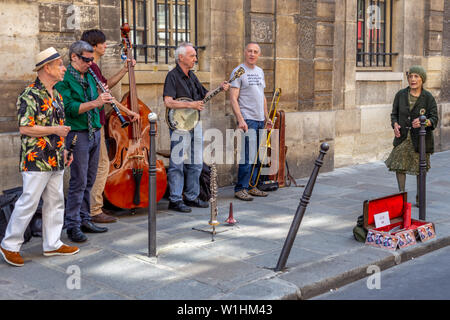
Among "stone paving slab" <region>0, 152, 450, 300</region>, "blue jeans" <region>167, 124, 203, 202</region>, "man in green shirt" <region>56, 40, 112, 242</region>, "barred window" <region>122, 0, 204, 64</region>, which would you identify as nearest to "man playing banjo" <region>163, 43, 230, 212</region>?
"blue jeans" <region>167, 124, 203, 202</region>

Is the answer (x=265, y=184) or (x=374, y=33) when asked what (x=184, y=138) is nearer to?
(x=265, y=184)

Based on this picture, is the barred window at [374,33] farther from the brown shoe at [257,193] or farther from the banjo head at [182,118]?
the banjo head at [182,118]

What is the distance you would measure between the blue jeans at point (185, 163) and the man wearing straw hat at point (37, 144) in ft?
6.94

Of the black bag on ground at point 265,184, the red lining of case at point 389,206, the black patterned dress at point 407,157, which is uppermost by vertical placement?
the black patterned dress at point 407,157

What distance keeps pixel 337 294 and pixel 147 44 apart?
462cm

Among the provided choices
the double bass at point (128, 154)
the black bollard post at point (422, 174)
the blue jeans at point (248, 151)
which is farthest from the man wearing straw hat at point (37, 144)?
the black bollard post at point (422, 174)

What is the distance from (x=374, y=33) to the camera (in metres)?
11.5

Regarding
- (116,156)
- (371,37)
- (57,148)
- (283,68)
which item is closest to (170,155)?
(116,156)

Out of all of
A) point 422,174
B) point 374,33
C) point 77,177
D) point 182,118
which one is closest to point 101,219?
point 77,177

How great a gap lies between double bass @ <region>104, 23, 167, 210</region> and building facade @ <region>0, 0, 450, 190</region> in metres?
0.88

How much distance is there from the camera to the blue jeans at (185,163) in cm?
705

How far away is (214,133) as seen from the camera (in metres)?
8.54

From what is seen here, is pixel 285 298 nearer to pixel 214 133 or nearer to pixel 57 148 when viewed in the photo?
pixel 57 148

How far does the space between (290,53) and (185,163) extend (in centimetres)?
290
